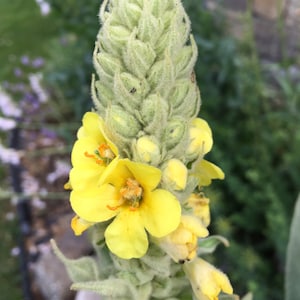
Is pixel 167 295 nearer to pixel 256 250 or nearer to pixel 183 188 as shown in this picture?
pixel 183 188

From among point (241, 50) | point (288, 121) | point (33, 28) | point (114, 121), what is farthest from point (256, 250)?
point (33, 28)

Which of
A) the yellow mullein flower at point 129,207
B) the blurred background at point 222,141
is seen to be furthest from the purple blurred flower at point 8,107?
the yellow mullein flower at point 129,207

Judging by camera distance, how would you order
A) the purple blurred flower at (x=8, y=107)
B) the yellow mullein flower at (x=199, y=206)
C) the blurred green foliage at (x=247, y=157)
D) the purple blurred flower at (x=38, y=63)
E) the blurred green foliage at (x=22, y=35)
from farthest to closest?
the blurred green foliage at (x=22, y=35)
the purple blurred flower at (x=38, y=63)
the purple blurred flower at (x=8, y=107)
the blurred green foliage at (x=247, y=157)
the yellow mullein flower at (x=199, y=206)

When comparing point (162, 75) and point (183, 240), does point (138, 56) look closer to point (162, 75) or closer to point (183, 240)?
point (162, 75)

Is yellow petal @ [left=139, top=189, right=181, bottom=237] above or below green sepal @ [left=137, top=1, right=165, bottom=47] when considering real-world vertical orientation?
below

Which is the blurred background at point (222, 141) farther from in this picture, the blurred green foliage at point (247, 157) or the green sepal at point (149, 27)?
the green sepal at point (149, 27)

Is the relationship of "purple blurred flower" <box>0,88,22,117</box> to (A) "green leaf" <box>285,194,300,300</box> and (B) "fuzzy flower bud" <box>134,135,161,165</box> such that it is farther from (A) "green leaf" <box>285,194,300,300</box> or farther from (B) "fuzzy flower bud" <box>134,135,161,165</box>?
(B) "fuzzy flower bud" <box>134,135,161,165</box>

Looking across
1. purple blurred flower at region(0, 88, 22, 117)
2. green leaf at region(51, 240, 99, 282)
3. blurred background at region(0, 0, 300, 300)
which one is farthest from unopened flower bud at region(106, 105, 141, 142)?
purple blurred flower at region(0, 88, 22, 117)
